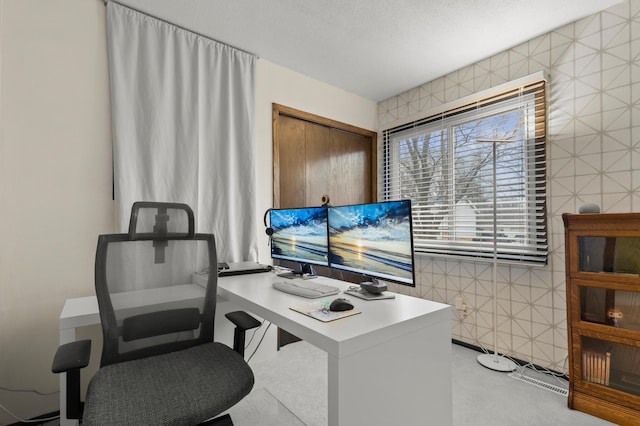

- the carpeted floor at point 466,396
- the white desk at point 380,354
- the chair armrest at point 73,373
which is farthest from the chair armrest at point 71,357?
the carpeted floor at point 466,396

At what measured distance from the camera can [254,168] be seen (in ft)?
8.35

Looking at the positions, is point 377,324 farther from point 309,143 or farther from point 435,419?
point 309,143

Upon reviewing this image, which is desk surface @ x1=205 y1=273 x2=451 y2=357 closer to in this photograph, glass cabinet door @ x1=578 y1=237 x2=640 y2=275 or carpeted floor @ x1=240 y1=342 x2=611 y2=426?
carpeted floor @ x1=240 y1=342 x2=611 y2=426

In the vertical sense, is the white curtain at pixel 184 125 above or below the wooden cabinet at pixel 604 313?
above

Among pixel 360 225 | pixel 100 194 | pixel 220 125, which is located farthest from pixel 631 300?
pixel 100 194

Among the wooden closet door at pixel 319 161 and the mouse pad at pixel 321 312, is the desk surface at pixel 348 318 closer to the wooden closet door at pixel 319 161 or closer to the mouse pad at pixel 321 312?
the mouse pad at pixel 321 312

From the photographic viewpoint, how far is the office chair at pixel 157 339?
106 cm

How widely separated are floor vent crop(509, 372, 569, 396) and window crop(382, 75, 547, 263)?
840 mm

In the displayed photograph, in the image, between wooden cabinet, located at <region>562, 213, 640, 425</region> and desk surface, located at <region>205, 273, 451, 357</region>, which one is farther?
wooden cabinet, located at <region>562, 213, 640, 425</region>

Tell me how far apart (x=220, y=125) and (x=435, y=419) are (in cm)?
231

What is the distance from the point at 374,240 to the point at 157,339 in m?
1.12

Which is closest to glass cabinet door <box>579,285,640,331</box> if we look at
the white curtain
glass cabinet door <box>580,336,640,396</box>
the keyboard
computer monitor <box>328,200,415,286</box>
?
glass cabinet door <box>580,336,640,396</box>

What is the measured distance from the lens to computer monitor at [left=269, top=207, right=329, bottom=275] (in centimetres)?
188

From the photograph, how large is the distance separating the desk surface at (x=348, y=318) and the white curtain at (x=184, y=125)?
2.75 ft
